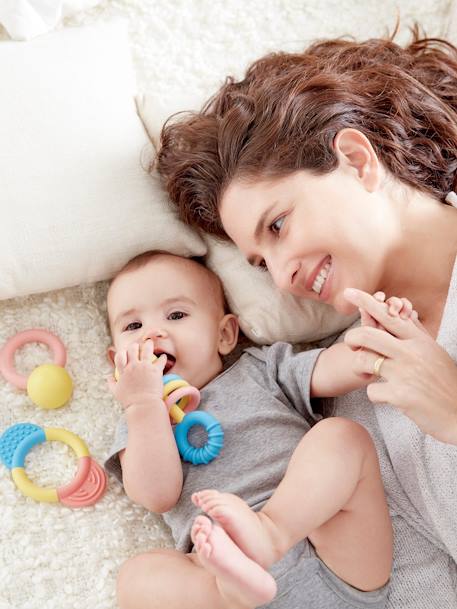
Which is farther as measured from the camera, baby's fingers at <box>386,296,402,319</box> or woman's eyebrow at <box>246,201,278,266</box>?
woman's eyebrow at <box>246,201,278,266</box>

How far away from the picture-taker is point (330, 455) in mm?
1272

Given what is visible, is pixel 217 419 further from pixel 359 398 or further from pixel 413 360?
pixel 413 360

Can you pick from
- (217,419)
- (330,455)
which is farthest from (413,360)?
(217,419)

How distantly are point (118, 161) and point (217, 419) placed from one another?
0.57 m

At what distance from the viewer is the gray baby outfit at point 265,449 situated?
1.27 m

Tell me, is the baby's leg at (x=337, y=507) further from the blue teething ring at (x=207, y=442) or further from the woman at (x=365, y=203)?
the blue teething ring at (x=207, y=442)

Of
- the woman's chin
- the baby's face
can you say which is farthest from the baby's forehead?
the woman's chin

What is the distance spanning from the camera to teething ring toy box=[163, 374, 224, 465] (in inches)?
57.6

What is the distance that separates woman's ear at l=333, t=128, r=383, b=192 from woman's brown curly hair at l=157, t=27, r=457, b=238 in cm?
2

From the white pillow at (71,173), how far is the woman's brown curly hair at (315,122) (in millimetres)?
80

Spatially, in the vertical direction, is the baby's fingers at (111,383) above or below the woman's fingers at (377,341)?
below

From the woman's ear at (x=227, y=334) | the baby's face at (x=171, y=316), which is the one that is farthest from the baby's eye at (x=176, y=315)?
the woman's ear at (x=227, y=334)

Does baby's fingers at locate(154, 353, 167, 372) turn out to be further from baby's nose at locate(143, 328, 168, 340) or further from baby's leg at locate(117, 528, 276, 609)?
baby's leg at locate(117, 528, 276, 609)

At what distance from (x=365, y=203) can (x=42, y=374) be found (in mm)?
712
